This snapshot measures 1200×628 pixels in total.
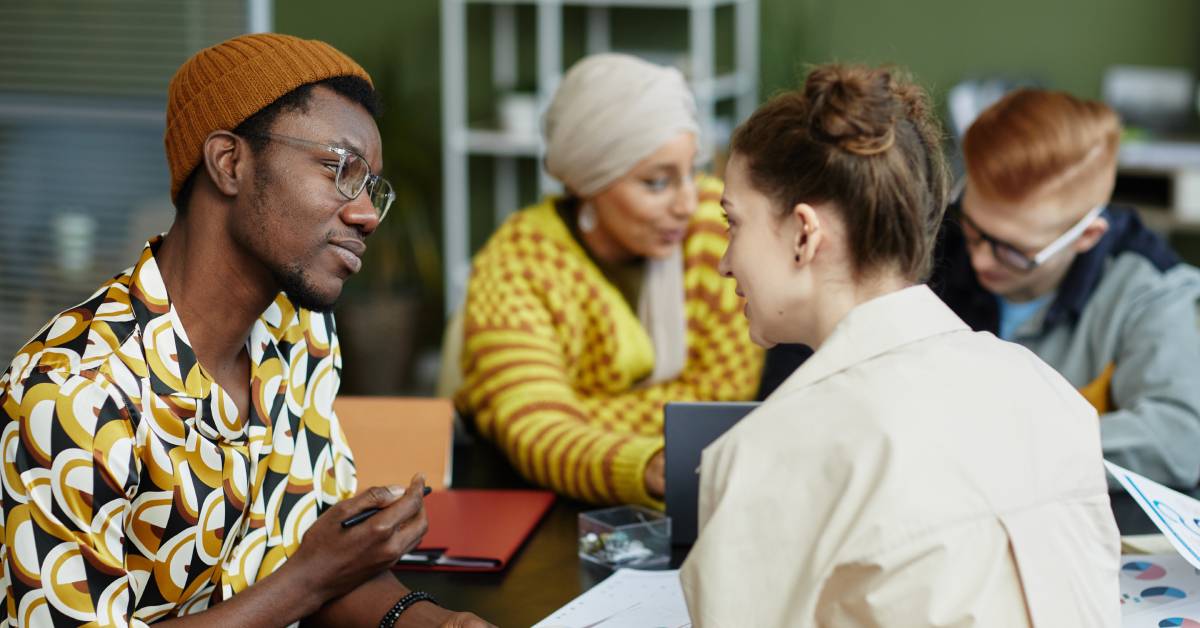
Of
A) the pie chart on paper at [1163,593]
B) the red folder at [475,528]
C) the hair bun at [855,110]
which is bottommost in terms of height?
the red folder at [475,528]

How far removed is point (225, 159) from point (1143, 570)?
1224 mm

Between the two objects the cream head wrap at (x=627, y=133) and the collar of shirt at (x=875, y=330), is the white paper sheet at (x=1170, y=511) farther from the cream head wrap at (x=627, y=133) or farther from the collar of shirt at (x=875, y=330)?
the cream head wrap at (x=627, y=133)

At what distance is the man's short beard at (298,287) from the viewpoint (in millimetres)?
1400

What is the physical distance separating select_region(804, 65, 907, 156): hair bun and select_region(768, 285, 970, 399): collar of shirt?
0.15 m

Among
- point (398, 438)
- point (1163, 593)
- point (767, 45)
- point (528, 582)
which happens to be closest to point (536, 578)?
point (528, 582)

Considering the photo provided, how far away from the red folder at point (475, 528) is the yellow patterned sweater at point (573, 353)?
0.07m

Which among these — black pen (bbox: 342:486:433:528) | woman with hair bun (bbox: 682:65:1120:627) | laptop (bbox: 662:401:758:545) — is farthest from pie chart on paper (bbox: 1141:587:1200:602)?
black pen (bbox: 342:486:433:528)

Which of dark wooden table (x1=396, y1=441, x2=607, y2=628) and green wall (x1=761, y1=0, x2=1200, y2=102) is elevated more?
green wall (x1=761, y1=0, x2=1200, y2=102)

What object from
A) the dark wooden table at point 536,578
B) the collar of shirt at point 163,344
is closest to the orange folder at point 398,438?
the dark wooden table at point 536,578

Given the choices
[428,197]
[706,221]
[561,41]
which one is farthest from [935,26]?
[706,221]

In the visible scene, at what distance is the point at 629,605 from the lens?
151 cm

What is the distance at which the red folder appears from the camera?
5.41ft

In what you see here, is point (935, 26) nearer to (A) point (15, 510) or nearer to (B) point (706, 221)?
(B) point (706, 221)

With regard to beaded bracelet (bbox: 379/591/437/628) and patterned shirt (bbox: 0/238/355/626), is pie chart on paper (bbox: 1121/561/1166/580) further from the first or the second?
patterned shirt (bbox: 0/238/355/626)
